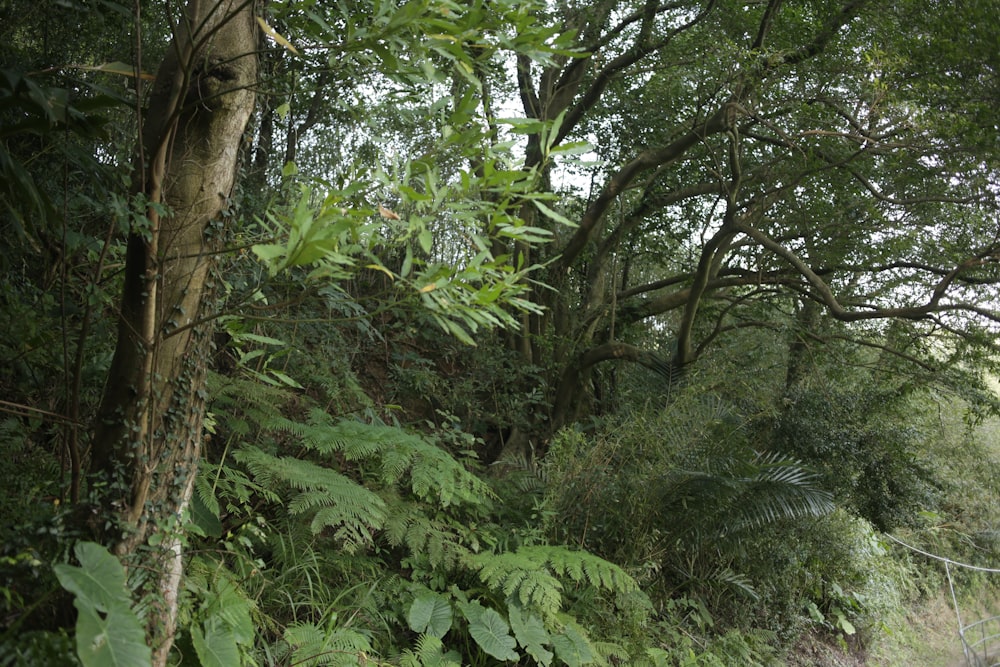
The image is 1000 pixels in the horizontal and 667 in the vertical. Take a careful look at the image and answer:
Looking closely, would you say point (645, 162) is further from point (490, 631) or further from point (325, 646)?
point (325, 646)

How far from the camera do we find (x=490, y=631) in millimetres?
3611

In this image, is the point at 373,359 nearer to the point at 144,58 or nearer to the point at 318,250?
the point at 144,58

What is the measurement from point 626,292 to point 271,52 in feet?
19.0

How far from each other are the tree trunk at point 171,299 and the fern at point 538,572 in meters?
1.86

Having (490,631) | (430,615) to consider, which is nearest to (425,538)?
(430,615)

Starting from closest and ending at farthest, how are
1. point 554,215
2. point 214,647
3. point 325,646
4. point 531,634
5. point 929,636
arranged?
point 554,215 < point 214,647 < point 325,646 < point 531,634 < point 929,636

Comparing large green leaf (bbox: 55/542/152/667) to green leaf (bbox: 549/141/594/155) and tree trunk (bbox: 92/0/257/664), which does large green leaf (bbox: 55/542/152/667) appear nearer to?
tree trunk (bbox: 92/0/257/664)

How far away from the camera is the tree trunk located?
2.06m

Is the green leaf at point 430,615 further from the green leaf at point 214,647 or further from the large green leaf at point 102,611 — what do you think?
the large green leaf at point 102,611

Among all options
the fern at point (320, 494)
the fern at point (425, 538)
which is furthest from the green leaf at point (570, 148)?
the fern at point (425, 538)

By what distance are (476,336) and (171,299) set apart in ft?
17.1

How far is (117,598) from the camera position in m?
1.73

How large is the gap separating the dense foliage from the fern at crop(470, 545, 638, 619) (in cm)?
2

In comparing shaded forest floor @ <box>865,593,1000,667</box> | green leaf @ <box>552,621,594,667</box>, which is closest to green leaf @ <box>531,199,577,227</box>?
green leaf @ <box>552,621,594,667</box>
